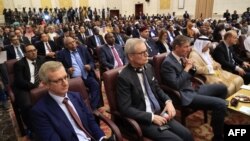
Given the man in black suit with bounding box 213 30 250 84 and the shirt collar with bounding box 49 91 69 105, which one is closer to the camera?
the shirt collar with bounding box 49 91 69 105

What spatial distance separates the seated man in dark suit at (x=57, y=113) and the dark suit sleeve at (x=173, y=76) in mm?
1086

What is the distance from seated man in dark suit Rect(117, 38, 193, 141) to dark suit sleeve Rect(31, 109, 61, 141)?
2.13 feet

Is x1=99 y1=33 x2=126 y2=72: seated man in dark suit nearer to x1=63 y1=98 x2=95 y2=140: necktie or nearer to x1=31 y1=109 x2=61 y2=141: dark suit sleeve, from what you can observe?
x1=63 y1=98 x2=95 y2=140: necktie

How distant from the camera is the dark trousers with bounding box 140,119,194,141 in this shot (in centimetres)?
181

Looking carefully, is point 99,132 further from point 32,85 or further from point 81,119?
point 32,85

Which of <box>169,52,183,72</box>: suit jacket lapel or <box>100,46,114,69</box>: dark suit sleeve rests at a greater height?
<box>169,52,183,72</box>: suit jacket lapel

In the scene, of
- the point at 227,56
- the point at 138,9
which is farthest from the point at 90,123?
the point at 138,9

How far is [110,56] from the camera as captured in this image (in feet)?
12.3

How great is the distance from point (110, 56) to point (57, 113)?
7.45 feet

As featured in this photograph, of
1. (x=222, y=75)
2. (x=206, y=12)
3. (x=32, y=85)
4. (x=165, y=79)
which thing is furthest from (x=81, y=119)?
(x=206, y=12)

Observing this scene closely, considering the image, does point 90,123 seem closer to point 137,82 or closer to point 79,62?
point 137,82

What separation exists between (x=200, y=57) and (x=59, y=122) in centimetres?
231

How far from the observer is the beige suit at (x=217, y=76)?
304 centimetres

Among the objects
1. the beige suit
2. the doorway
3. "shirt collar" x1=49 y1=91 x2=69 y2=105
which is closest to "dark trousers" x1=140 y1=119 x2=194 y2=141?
"shirt collar" x1=49 y1=91 x2=69 y2=105
